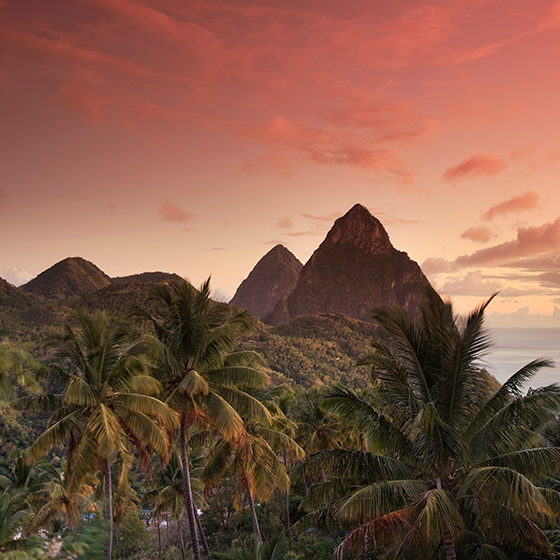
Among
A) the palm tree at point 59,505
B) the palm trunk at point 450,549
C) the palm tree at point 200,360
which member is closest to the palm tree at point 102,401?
the palm tree at point 200,360

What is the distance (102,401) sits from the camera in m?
12.5

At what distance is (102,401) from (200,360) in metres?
2.66

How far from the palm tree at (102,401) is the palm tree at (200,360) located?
75cm

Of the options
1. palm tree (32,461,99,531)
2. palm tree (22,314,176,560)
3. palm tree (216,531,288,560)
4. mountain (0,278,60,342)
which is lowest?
Result: palm tree (32,461,99,531)

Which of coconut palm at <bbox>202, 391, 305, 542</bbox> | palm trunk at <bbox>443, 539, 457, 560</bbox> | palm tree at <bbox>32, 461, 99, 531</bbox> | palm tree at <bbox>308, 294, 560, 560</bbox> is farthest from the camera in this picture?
palm tree at <bbox>32, 461, 99, 531</bbox>

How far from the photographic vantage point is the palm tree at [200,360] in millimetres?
13031

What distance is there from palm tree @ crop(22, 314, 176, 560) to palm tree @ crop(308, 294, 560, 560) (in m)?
4.86

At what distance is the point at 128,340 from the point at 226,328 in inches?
112

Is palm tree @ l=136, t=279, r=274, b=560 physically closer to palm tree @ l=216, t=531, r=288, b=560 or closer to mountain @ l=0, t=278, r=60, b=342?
palm tree @ l=216, t=531, r=288, b=560

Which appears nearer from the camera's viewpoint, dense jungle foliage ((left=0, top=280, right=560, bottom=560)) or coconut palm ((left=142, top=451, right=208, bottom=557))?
dense jungle foliage ((left=0, top=280, right=560, bottom=560))

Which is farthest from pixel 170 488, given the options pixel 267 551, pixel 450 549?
pixel 450 549

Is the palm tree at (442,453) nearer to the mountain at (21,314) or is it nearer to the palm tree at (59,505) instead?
the palm tree at (59,505)

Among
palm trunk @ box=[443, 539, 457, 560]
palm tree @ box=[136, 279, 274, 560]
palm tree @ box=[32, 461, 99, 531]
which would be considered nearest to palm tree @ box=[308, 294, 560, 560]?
palm trunk @ box=[443, 539, 457, 560]

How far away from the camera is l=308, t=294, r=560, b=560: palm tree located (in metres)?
7.83
